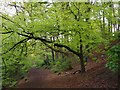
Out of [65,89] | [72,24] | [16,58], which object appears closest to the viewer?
[72,24]

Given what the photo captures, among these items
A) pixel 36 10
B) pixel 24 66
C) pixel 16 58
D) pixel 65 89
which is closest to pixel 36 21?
pixel 36 10

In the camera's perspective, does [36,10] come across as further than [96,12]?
Yes

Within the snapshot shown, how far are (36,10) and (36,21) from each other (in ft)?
3.34

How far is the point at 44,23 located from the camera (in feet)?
25.5

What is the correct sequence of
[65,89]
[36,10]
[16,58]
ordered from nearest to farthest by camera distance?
1. [65,89]
2. [36,10]
3. [16,58]

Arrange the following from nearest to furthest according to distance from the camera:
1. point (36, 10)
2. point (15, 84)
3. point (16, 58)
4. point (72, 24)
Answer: point (72, 24), point (36, 10), point (16, 58), point (15, 84)

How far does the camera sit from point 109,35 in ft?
29.6

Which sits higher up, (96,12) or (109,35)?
(96,12)

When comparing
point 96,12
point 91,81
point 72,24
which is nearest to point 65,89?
point 91,81

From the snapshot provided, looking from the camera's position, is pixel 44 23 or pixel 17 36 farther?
pixel 17 36

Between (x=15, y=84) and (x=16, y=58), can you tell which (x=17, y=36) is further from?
(x=15, y=84)

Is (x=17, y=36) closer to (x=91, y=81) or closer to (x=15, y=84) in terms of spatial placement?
(x=91, y=81)

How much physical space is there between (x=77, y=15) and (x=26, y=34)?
2.13 meters

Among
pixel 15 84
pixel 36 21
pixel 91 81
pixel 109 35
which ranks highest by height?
pixel 36 21
